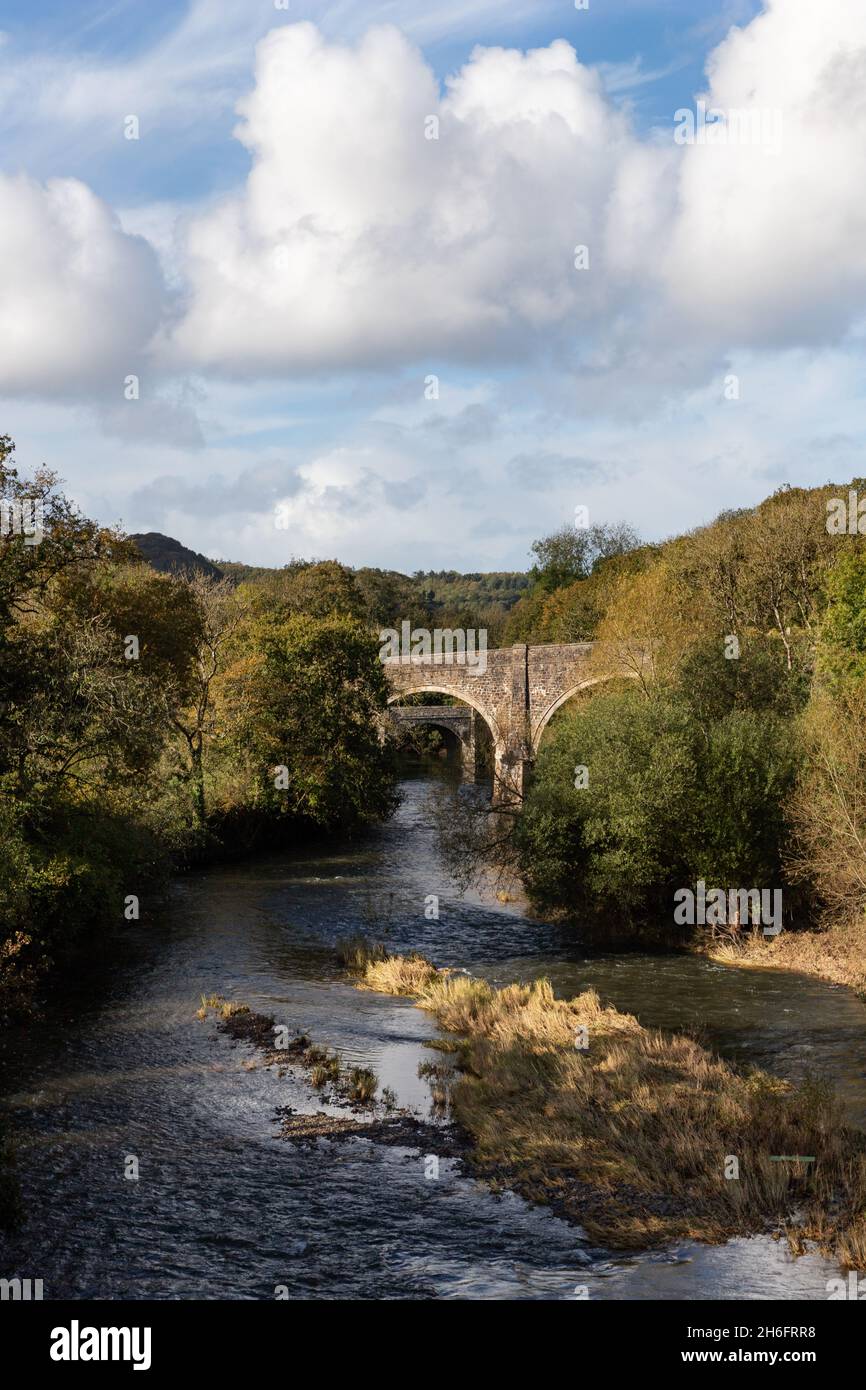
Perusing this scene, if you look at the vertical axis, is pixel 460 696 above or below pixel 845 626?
below

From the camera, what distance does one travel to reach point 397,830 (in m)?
52.8

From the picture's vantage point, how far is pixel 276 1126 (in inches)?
698

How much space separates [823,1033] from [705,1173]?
8.87 metres

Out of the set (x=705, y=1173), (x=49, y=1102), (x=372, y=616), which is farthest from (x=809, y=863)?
(x=372, y=616)

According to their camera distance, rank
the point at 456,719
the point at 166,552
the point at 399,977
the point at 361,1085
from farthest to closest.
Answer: the point at 166,552 < the point at 456,719 < the point at 399,977 < the point at 361,1085

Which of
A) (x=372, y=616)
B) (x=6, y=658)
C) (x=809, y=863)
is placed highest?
(x=372, y=616)

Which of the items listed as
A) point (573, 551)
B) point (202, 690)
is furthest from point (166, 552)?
point (202, 690)

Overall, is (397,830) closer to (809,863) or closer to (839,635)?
(839,635)

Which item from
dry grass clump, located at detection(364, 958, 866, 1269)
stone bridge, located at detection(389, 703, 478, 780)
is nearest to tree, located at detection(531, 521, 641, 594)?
stone bridge, located at detection(389, 703, 478, 780)

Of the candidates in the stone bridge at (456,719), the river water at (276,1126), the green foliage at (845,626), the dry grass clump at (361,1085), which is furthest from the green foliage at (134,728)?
the green foliage at (845,626)

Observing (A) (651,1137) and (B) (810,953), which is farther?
(B) (810,953)

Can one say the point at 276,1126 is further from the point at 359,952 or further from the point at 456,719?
the point at 456,719

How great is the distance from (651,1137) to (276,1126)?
19.0ft
